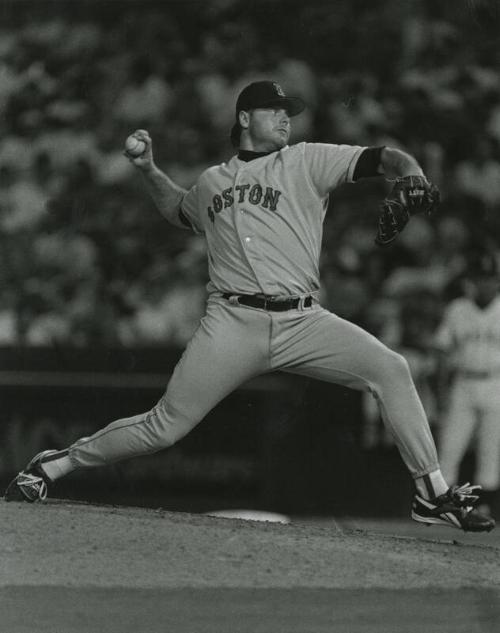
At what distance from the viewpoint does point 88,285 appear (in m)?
8.41

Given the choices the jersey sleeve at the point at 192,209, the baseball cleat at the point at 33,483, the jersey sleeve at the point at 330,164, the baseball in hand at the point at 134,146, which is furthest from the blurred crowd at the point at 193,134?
the jersey sleeve at the point at 330,164

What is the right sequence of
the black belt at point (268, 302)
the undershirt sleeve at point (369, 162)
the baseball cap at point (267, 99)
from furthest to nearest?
the baseball cap at point (267, 99), the black belt at point (268, 302), the undershirt sleeve at point (369, 162)

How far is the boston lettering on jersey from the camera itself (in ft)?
14.3

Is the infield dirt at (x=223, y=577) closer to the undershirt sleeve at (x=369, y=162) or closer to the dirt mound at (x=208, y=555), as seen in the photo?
the dirt mound at (x=208, y=555)

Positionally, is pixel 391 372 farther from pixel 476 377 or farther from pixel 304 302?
pixel 476 377

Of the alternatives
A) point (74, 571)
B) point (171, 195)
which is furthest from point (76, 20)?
point (74, 571)

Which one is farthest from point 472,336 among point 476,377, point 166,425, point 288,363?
point 166,425

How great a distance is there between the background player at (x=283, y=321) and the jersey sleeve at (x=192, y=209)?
0.14 meters

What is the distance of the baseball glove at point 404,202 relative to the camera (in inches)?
159

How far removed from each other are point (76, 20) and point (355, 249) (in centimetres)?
294

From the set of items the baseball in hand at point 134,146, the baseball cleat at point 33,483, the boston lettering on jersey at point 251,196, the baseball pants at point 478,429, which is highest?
the baseball in hand at point 134,146

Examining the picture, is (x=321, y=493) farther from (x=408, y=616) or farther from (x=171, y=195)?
(x=408, y=616)

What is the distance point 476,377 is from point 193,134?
290 centimetres

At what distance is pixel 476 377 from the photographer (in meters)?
7.62
